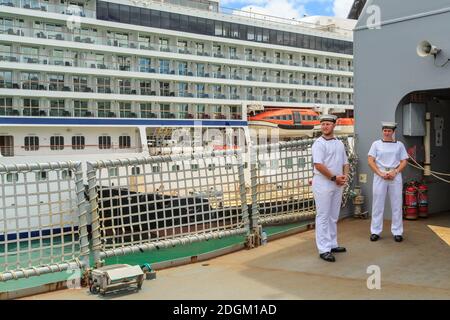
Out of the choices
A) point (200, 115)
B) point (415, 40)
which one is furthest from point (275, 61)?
point (415, 40)

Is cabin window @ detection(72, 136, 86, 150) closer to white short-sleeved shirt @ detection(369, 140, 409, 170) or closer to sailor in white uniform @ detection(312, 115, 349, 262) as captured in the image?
white short-sleeved shirt @ detection(369, 140, 409, 170)

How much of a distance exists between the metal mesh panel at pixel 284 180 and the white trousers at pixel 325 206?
1.30 metres

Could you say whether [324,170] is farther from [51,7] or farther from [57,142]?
[51,7]

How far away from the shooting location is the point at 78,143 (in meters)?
27.7

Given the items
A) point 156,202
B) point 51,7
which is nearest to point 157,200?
point 156,202

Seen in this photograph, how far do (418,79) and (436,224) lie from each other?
2116mm

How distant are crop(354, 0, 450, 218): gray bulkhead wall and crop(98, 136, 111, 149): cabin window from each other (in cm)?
2290

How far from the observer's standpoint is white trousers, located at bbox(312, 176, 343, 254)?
5.19 metres

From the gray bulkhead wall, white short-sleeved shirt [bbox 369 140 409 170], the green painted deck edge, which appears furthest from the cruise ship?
white short-sleeved shirt [bbox 369 140 409 170]

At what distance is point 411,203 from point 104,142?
79.2 ft

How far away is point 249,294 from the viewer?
4.11m

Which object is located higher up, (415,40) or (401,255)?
(415,40)
